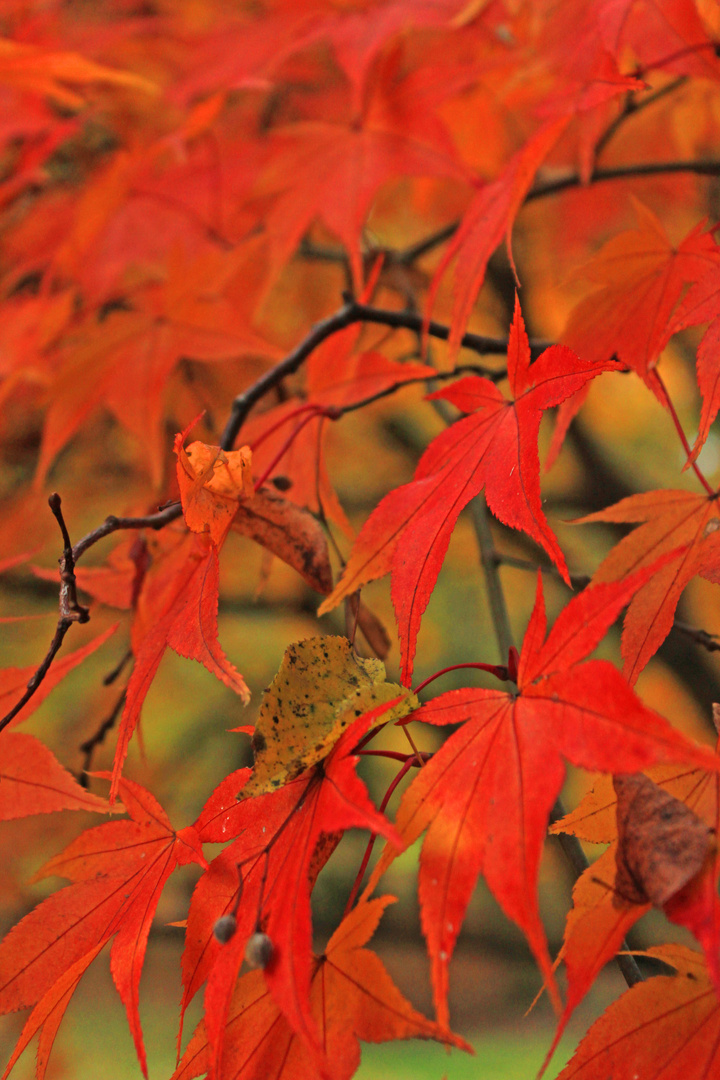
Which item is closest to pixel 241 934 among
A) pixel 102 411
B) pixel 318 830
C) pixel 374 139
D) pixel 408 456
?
pixel 318 830

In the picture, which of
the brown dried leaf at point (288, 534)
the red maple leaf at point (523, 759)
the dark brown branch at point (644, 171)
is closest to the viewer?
the red maple leaf at point (523, 759)

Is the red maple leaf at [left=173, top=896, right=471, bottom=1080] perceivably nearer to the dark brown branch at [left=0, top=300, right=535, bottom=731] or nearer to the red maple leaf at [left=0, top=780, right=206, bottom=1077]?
the red maple leaf at [left=0, top=780, right=206, bottom=1077]

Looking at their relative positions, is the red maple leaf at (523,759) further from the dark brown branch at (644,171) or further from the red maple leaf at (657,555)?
the dark brown branch at (644,171)

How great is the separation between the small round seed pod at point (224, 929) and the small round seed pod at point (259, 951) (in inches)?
0.9

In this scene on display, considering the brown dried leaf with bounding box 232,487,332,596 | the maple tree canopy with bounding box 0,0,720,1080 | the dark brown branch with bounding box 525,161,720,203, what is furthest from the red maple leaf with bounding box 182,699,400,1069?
the dark brown branch with bounding box 525,161,720,203

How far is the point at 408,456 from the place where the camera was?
1200 mm

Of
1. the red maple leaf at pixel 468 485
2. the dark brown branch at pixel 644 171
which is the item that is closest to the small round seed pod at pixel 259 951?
the red maple leaf at pixel 468 485

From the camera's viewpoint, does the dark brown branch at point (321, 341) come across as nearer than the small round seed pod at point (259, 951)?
No

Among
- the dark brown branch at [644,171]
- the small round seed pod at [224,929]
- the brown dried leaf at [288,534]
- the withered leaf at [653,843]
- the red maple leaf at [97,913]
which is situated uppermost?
the dark brown branch at [644,171]

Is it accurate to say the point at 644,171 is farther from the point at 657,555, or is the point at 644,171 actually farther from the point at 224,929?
the point at 224,929

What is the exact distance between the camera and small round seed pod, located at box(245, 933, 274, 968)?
9.7 inches

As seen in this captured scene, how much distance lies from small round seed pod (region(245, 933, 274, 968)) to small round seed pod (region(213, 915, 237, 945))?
0.07 feet

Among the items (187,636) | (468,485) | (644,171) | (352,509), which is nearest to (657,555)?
(468,485)

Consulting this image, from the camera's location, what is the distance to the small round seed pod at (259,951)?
247 mm
